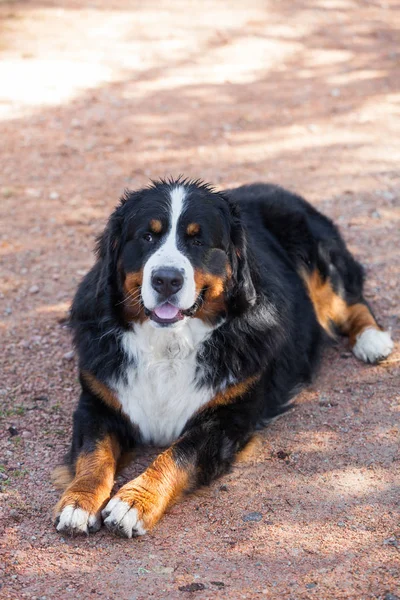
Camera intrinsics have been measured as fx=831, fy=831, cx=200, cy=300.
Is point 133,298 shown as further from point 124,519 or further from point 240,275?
point 124,519

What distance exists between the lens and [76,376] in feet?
18.0

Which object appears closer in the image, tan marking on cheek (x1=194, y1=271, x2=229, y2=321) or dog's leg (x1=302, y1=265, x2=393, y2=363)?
tan marking on cheek (x1=194, y1=271, x2=229, y2=321)

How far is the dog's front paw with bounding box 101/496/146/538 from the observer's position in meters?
3.94

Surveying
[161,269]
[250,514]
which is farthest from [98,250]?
[250,514]

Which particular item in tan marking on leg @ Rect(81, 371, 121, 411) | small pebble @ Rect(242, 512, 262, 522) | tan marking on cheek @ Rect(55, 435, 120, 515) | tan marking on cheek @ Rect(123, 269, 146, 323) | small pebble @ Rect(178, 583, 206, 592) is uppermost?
tan marking on cheek @ Rect(123, 269, 146, 323)

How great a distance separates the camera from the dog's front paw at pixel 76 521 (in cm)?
394

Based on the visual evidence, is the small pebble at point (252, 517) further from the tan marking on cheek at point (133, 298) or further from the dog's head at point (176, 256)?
the tan marking on cheek at point (133, 298)

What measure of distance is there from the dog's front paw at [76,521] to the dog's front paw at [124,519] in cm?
6

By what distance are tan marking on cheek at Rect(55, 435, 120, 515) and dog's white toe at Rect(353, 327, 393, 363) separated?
1.98 metres

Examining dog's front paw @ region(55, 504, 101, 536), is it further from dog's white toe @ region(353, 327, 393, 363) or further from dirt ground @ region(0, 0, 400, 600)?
dog's white toe @ region(353, 327, 393, 363)

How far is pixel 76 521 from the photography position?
394cm

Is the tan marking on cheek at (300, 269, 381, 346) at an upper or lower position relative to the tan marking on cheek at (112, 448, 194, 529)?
lower

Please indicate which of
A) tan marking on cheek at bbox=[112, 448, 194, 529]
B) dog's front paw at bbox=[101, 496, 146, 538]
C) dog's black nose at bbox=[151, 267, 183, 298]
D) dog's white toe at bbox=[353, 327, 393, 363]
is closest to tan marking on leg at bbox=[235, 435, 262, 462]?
tan marking on cheek at bbox=[112, 448, 194, 529]

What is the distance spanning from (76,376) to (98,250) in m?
1.11
